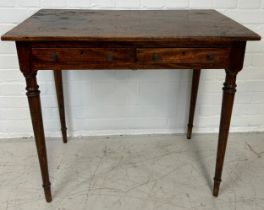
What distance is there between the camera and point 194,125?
1913 mm

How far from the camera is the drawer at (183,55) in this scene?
3.66 ft

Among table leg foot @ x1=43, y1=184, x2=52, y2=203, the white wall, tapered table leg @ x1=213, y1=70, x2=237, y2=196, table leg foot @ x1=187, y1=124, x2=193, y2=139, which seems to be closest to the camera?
tapered table leg @ x1=213, y1=70, x2=237, y2=196

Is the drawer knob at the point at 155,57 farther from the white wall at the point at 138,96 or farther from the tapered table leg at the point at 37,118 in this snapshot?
the white wall at the point at 138,96

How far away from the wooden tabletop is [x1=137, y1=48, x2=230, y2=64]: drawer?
54mm

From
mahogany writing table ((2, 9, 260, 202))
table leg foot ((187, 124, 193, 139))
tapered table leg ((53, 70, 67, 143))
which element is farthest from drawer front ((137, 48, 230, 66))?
table leg foot ((187, 124, 193, 139))

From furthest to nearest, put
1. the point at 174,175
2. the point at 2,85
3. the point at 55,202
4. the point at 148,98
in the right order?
the point at 148,98, the point at 2,85, the point at 174,175, the point at 55,202

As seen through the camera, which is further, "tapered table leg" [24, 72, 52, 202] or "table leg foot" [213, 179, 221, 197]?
"table leg foot" [213, 179, 221, 197]

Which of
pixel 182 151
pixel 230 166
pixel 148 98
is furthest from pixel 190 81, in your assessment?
pixel 230 166

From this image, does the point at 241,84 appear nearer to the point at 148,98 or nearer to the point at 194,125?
the point at 194,125

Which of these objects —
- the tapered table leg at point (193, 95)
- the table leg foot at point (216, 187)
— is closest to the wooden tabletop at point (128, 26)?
the tapered table leg at point (193, 95)

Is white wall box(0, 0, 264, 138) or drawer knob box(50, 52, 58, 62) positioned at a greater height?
drawer knob box(50, 52, 58, 62)

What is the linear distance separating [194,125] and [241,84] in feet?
1.18

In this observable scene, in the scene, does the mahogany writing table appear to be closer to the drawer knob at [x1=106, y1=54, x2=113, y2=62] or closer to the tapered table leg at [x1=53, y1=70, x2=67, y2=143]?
the drawer knob at [x1=106, y1=54, x2=113, y2=62]

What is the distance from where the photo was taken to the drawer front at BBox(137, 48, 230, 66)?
43.9 inches
